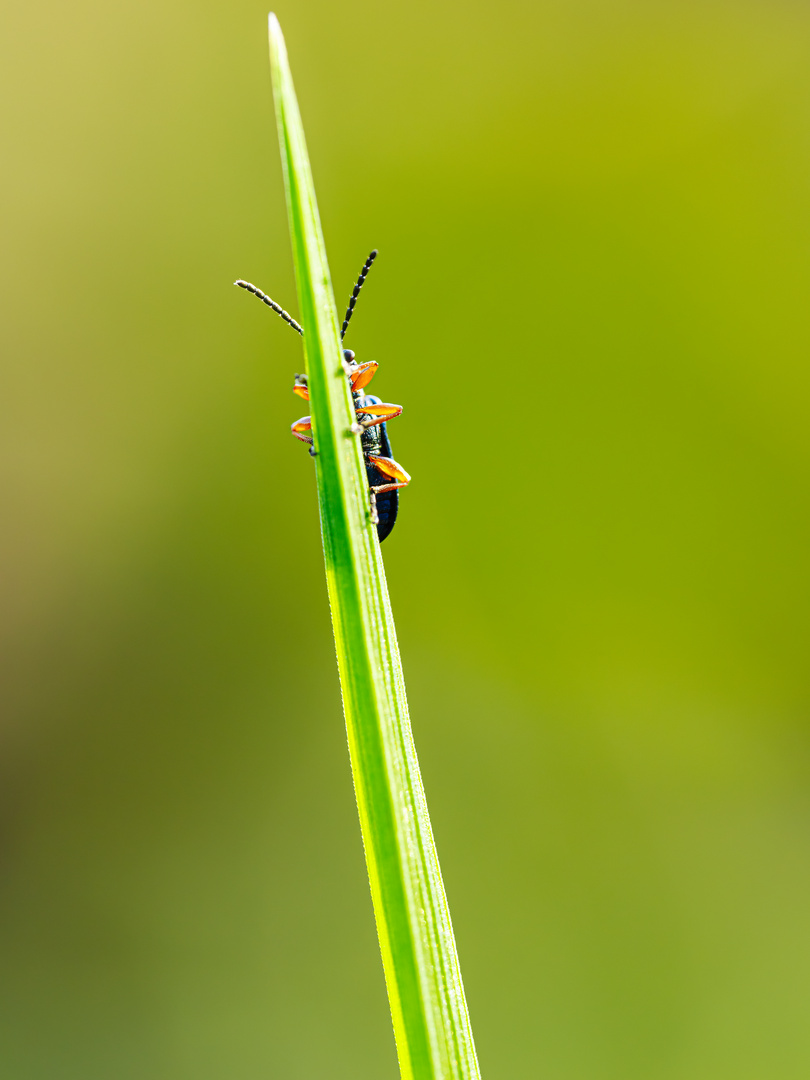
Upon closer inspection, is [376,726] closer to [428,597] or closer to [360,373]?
[360,373]

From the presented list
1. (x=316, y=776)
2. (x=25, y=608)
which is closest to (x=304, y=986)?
(x=316, y=776)

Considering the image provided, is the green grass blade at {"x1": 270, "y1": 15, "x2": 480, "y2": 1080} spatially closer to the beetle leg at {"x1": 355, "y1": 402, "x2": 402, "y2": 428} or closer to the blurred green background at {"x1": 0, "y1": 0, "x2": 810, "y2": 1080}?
the beetle leg at {"x1": 355, "y1": 402, "x2": 402, "y2": 428}

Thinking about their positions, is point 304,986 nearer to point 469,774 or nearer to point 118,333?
point 469,774

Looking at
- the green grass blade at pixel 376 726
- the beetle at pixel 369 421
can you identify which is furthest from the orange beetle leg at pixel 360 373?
the green grass blade at pixel 376 726

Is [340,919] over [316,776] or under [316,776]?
under

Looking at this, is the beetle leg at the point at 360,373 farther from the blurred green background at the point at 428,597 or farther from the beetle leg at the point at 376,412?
the blurred green background at the point at 428,597

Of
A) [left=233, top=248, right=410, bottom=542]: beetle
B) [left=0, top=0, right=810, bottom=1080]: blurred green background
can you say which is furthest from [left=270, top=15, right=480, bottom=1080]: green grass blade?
[left=0, top=0, right=810, bottom=1080]: blurred green background

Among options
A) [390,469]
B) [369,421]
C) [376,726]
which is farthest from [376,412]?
[376,726]

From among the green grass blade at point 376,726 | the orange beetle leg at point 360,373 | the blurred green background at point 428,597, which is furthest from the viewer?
the blurred green background at point 428,597
